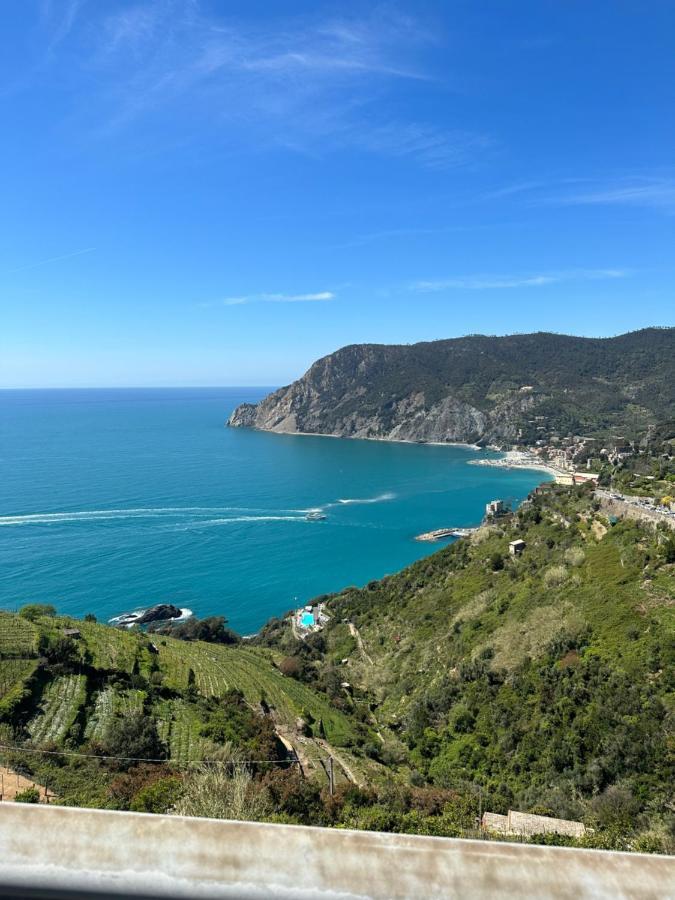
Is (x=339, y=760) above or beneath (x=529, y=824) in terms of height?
beneath

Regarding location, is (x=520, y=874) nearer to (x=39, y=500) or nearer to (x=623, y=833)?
(x=623, y=833)

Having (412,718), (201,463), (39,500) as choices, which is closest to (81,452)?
(201,463)

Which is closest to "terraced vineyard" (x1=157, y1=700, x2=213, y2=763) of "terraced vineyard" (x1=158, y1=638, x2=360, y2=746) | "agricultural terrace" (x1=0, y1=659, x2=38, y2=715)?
"terraced vineyard" (x1=158, y1=638, x2=360, y2=746)

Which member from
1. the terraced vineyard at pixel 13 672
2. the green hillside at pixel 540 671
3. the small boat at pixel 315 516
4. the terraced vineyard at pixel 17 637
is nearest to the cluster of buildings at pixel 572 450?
the small boat at pixel 315 516

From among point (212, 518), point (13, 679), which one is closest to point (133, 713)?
point (13, 679)

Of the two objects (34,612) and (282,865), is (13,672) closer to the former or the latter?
(34,612)
